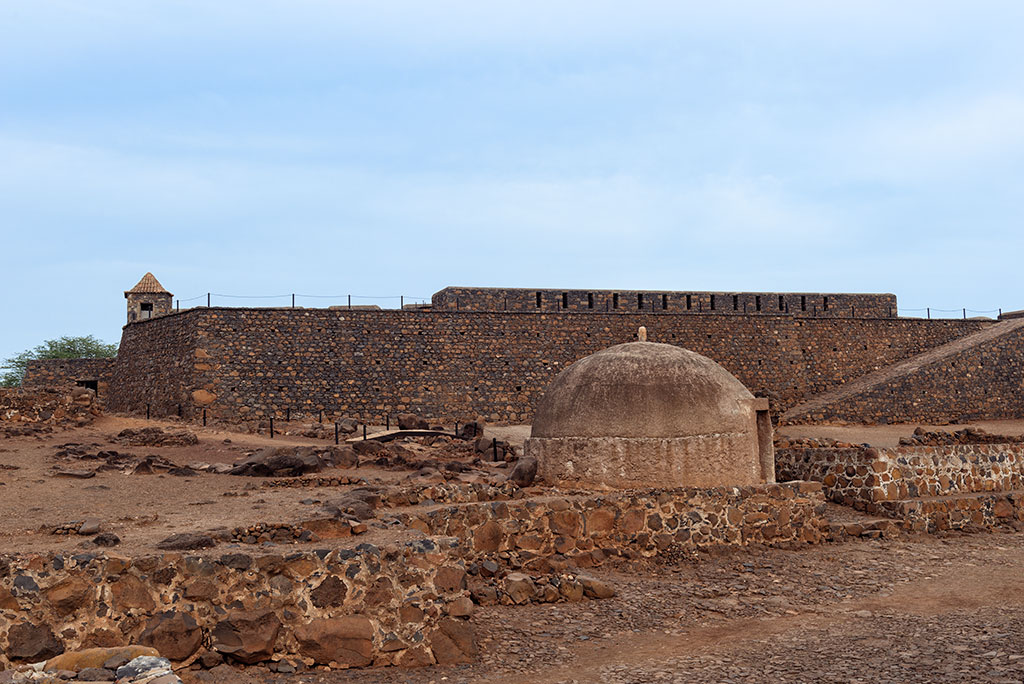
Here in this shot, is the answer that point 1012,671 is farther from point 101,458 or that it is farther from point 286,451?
point 101,458

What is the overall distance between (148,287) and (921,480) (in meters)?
32.9

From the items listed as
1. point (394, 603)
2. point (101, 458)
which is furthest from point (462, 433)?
point (394, 603)

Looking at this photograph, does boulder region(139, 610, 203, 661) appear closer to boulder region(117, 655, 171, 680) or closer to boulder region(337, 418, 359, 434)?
boulder region(117, 655, 171, 680)

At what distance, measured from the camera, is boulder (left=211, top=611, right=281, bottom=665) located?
19.8 feet

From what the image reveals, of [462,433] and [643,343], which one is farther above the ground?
[643,343]

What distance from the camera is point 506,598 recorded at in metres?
8.25

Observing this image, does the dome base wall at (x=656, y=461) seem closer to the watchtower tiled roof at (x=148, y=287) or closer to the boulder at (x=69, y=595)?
the boulder at (x=69, y=595)

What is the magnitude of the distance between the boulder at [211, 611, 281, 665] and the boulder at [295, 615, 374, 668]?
0.23 metres

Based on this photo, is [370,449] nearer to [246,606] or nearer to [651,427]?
[651,427]

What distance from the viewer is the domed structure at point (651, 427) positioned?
434 inches

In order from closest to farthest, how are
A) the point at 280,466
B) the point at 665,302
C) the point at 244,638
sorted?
the point at 244,638
the point at 280,466
the point at 665,302

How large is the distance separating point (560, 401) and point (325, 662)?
19.9 ft

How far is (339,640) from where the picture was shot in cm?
625

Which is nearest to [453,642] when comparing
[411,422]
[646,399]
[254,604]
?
[254,604]
